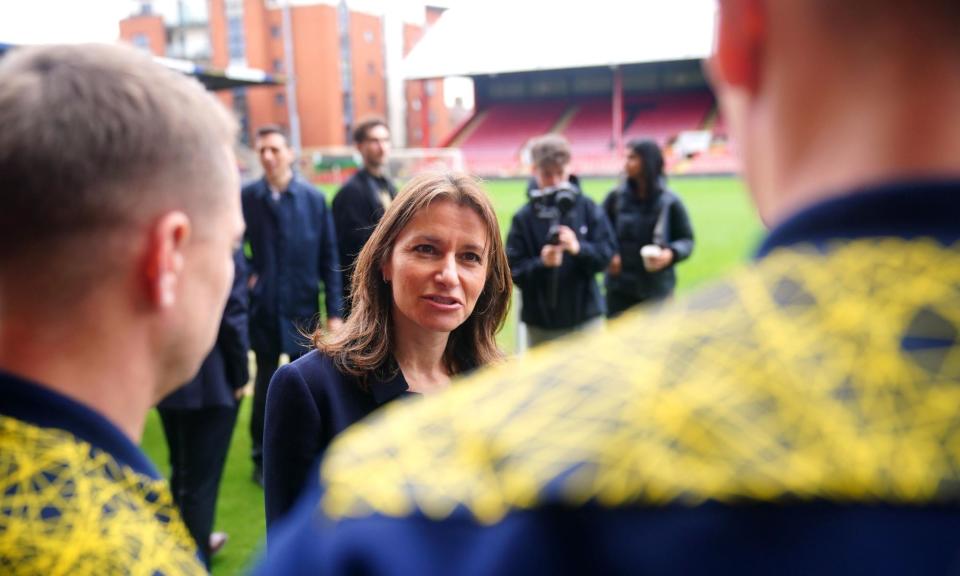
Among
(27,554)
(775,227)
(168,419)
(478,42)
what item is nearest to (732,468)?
(775,227)

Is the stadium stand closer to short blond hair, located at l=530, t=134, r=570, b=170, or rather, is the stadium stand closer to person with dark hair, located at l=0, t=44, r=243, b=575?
short blond hair, located at l=530, t=134, r=570, b=170

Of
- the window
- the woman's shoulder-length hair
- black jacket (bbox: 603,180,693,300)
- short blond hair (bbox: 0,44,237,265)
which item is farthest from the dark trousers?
the window

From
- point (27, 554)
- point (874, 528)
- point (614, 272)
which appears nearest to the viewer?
point (874, 528)

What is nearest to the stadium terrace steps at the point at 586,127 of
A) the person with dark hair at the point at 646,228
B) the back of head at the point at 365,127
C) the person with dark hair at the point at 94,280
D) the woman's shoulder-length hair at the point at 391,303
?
the person with dark hair at the point at 646,228

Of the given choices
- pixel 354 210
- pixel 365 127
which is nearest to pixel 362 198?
pixel 354 210

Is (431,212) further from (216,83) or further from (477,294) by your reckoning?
(216,83)

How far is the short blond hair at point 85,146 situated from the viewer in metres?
0.91

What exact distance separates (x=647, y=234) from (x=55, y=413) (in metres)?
5.10

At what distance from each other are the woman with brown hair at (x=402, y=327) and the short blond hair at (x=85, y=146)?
1.13 m

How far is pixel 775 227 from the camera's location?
1.91ft

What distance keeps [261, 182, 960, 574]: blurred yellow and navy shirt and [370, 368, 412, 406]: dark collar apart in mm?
1549

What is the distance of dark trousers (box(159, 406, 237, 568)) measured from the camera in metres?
3.61

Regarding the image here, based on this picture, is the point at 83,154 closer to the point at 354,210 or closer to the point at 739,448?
the point at 739,448

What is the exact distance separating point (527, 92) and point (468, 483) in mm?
43260
